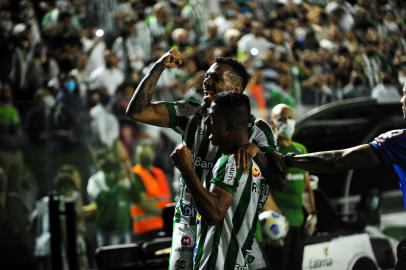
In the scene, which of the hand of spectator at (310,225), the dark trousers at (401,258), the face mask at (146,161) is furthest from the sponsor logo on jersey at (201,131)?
the face mask at (146,161)

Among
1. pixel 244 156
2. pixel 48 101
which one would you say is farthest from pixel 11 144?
pixel 244 156

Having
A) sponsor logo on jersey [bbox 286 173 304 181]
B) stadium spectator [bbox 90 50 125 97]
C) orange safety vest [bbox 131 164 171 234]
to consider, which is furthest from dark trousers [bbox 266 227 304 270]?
stadium spectator [bbox 90 50 125 97]

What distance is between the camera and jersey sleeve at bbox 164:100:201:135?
496 cm

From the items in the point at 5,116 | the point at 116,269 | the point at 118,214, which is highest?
the point at 5,116

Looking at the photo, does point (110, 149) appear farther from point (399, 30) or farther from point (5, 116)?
point (399, 30)

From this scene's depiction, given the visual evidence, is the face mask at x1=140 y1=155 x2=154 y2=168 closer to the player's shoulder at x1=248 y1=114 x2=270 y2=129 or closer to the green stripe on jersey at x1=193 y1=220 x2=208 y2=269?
the player's shoulder at x1=248 y1=114 x2=270 y2=129

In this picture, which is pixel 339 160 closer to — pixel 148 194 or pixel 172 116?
pixel 172 116

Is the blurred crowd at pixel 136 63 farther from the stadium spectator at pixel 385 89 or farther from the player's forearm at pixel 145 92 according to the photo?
the player's forearm at pixel 145 92

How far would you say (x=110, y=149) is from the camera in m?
9.40

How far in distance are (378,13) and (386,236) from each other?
365cm

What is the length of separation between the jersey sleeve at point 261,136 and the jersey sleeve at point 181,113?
0.55 metres

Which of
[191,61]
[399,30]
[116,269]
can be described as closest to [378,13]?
[399,30]

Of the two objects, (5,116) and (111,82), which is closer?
(5,116)

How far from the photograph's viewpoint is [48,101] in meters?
9.21
